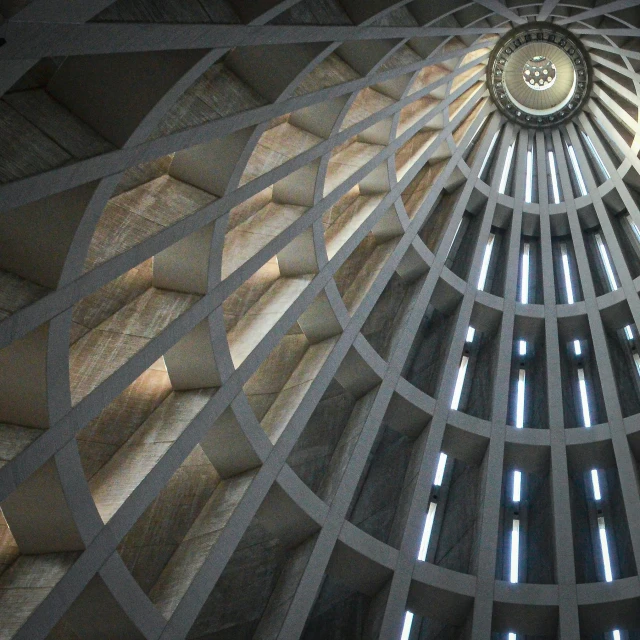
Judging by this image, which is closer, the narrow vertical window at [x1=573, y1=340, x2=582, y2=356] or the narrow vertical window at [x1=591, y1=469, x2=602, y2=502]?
the narrow vertical window at [x1=591, y1=469, x2=602, y2=502]

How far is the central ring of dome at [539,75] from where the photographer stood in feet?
65.0

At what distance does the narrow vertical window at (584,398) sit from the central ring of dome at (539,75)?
701 centimetres

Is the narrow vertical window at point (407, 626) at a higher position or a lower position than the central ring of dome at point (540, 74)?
lower

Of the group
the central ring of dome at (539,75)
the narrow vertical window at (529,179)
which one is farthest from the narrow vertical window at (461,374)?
the central ring of dome at (539,75)

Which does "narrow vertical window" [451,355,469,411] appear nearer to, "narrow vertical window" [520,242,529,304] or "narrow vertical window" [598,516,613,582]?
"narrow vertical window" [520,242,529,304]

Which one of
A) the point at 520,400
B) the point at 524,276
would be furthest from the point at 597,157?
the point at 520,400

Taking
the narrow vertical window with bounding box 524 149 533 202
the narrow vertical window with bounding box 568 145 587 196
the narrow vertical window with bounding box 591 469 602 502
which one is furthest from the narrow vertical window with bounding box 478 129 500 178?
the narrow vertical window with bounding box 591 469 602 502

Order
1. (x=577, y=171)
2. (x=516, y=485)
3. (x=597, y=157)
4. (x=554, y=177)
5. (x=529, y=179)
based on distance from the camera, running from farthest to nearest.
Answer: (x=529, y=179) → (x=554, y=177) → (x=577, y=171) → (x=597, y=157) → (x=516, y=485)

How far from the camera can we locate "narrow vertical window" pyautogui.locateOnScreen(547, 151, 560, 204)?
837 inches

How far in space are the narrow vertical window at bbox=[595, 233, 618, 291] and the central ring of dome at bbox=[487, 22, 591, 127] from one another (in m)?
3.54

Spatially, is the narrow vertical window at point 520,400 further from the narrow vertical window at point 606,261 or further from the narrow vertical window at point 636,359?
the narrow vertical window at point 606,261

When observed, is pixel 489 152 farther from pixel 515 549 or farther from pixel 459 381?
pixel 515 549

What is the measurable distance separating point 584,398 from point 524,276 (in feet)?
12.6

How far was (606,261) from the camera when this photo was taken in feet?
69.3
